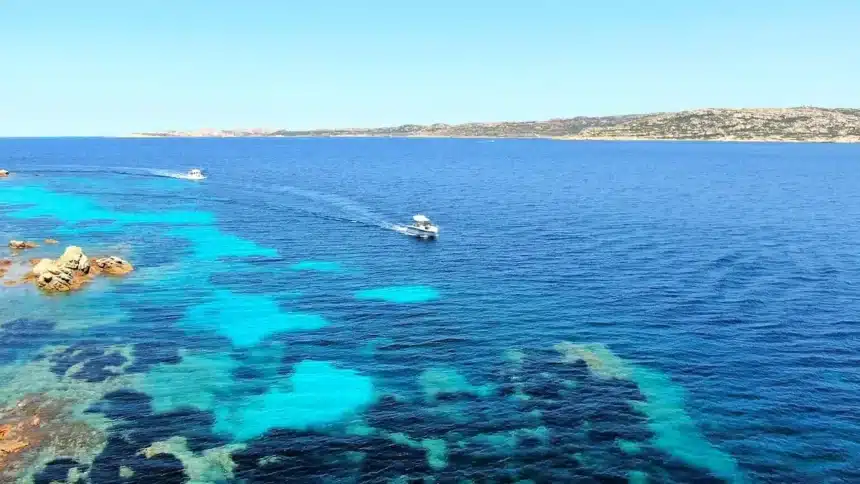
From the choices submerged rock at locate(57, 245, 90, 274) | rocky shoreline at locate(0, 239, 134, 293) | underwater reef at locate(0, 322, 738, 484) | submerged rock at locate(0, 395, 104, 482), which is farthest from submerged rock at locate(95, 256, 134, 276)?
submerged rock at locate(0, 395, 104, 482)

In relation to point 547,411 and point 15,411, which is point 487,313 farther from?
point 15,411

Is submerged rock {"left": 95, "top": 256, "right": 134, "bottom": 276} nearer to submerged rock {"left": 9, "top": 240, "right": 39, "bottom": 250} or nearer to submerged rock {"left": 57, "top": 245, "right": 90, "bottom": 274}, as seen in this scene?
submerged rock {"left": 57, "top": 245, "right": 90, "bottom": 274}

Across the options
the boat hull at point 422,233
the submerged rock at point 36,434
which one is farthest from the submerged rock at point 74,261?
the boat hull at point 422,233

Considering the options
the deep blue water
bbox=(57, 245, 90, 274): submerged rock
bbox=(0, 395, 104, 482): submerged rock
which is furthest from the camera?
bbox=(57, 245, 90, 274): submerged rock

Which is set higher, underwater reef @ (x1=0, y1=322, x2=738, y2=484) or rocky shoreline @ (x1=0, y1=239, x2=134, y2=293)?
rocky shoreline @ (x1=0, y1=239, x2=134, y2=293)

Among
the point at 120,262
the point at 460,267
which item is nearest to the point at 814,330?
the point at 460,267

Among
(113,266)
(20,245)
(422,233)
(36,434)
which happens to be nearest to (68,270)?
(113,266)
